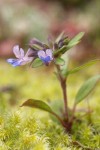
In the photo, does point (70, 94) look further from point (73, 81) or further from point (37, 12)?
point (37, 12)

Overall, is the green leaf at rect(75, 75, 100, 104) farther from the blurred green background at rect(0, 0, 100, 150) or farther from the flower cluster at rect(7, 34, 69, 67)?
the flower cluster at rect(7, 34, 69, 67)

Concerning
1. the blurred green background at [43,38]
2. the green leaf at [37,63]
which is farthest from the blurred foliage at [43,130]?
the green leaf at [37,63]

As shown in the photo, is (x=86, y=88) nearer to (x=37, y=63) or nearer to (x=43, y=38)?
(x=37, y=63)

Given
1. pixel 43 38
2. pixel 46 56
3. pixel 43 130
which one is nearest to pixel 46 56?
pixel 46 56

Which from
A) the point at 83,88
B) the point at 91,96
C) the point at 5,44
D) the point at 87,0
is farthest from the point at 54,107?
the point at 87,0

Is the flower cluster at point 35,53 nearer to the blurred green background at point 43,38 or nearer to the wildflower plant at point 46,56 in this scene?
the wildflower plant at point 46,56

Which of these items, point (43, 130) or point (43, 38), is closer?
point (43, 130)
